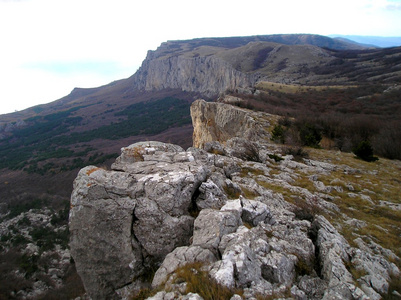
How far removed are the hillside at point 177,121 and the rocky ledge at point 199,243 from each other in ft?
57.5

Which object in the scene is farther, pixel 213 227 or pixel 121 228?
pixel 121 228

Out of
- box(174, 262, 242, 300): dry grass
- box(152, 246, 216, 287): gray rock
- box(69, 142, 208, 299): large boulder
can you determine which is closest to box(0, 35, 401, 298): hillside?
box(69, 142, 208, 299): large boulder

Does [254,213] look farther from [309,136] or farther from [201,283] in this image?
[309,136]

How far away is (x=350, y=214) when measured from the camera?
33.7ft

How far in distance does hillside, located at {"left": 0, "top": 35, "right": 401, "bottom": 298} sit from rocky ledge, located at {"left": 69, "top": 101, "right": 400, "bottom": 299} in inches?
690

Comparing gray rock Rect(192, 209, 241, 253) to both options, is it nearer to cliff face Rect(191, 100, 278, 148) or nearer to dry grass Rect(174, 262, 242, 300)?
dry grass Rect(174, 262, 242, 300)

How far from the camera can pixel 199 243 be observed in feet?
18.8

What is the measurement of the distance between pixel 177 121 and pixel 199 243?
420ft

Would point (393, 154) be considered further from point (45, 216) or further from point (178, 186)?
point (45, 216)

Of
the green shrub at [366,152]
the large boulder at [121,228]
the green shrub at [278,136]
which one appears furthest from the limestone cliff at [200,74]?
the large boulder at [121,228]

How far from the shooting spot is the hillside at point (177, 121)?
31.8 metres

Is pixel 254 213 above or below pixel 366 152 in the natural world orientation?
above

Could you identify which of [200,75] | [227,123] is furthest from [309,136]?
[200,75]

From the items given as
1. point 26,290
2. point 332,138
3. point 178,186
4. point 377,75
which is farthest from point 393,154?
point 377,75
